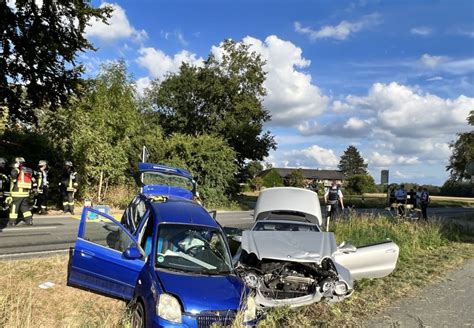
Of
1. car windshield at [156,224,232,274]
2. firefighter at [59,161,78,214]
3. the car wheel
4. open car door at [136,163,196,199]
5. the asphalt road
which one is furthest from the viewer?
firefighter at [59,161,78,214]

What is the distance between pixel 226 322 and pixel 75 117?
18.0 m

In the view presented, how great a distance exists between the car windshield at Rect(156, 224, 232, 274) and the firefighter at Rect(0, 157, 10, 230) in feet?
29.5

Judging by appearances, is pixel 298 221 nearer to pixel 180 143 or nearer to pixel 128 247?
pixel 128 247

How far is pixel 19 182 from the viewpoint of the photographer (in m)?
13.7

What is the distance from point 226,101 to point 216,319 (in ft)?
114

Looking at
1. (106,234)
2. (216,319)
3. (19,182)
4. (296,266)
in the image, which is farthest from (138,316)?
(19,182)

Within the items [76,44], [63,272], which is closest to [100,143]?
[76,44]

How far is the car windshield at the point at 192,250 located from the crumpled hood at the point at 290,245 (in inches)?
22.1

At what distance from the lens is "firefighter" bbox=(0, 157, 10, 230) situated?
45.7 feet

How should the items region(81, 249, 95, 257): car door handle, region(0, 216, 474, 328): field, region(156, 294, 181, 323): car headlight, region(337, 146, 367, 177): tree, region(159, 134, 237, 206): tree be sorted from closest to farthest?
region(156, 294, 181, 323): car headlight < region(0, 216, 474, 328): field < region(81, 249, 95, 257): car door handle < region(159, 134, 237, 206): tree < region(337, 146, 367, 177): tree

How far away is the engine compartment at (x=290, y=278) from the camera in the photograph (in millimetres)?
6672

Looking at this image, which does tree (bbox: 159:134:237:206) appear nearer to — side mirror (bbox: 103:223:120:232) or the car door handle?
side mirror (bbox: 103:223:120:232)

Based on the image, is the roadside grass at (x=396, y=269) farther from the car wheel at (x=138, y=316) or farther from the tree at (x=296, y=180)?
the tree at (x=296, y=180)

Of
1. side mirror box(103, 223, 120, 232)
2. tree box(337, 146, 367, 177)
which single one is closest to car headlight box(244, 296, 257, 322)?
side mirror box(103, 223, 120, 232)
